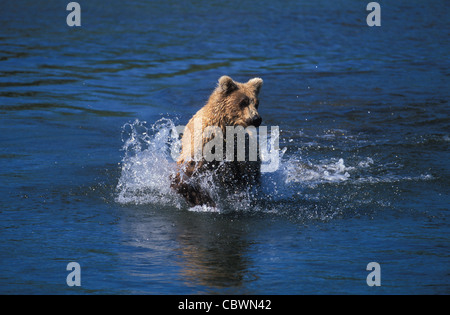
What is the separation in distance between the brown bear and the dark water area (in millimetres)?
245

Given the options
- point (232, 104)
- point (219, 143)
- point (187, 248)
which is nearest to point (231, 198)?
point (219, 143)

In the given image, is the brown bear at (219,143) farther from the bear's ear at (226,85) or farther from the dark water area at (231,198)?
the dark water area at (231,198)

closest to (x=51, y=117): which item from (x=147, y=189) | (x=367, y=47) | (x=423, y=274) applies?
(x=147, y=189)

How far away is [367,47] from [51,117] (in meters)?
9.29

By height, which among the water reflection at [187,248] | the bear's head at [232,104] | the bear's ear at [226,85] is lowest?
the water reflection at [187,248]

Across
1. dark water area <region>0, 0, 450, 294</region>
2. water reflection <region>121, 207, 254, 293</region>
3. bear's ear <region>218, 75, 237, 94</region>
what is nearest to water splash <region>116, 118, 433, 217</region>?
dark water area <region>0, 0, 450, 294</region>

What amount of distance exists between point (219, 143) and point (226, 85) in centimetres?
63

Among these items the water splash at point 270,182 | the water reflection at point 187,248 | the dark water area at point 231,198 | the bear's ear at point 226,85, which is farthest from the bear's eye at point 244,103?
the water reflection at point 187,248

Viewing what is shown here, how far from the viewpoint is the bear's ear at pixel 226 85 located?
24.9ft

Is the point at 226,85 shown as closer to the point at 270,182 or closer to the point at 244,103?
the point at 244,103

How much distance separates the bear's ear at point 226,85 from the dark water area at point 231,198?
123cm

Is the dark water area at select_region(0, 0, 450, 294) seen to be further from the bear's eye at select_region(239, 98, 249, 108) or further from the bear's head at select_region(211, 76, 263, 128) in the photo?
the bear's eye at select_region(239, 98, 249, 108)

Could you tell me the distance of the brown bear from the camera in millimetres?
7672
